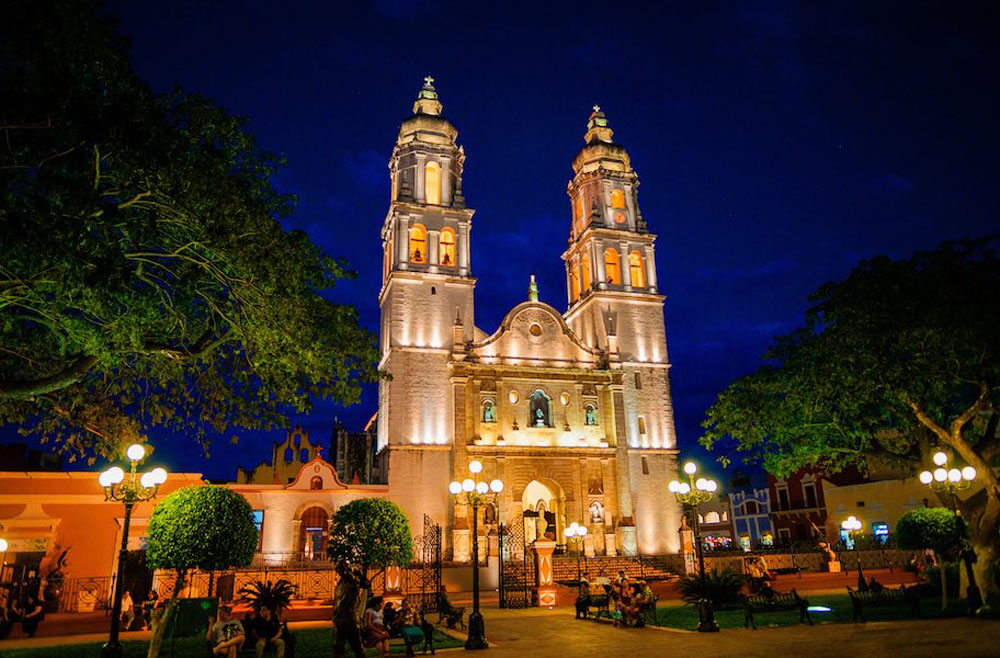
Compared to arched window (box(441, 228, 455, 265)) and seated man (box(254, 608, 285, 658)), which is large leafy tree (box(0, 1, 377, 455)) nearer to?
seated man (box(254, 608, 285, 658))

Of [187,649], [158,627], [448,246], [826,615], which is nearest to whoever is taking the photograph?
[158,627]

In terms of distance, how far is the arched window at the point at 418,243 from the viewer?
36469mm

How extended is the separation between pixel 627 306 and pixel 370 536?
76.5 feet

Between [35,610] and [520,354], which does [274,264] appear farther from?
[520,354]

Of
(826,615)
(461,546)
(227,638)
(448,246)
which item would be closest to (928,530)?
(826,615)

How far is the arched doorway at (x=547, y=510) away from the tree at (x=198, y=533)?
1821cm

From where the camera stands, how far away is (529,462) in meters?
34.2

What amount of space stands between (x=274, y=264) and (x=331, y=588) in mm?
14926

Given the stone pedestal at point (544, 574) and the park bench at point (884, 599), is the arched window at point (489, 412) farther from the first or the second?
the park bench at point (884, 599)

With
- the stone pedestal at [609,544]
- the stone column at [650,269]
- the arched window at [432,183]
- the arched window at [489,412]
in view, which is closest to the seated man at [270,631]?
the arched window at [489,412]

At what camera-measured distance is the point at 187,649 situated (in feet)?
45.4

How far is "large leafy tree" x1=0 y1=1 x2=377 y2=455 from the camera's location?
30.1ft

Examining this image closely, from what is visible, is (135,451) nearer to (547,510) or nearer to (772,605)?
(772,605)

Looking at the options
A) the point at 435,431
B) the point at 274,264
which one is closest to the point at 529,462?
the point at 435,431
